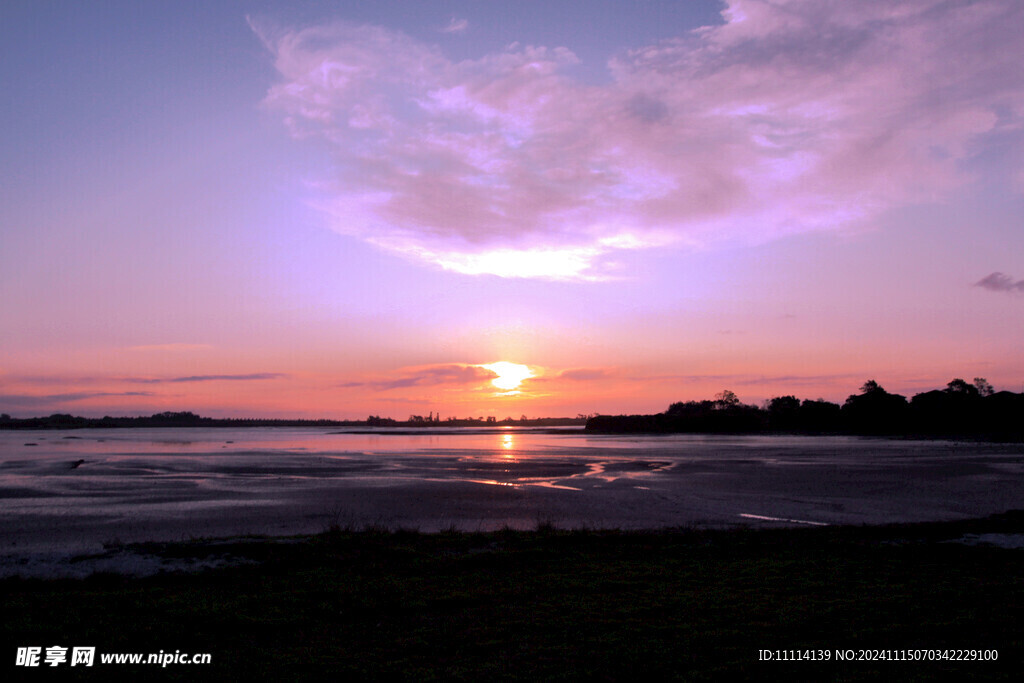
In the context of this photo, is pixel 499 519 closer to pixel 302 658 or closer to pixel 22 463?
pixel 302 658

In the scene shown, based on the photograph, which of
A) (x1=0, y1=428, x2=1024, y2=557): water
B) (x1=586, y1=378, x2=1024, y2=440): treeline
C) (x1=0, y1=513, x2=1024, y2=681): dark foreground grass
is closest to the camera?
(x1=0, y1=513, x2=1024, y2=681): dark foreground grass

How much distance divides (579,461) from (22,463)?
4039 cm

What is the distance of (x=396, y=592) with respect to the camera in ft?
35.5

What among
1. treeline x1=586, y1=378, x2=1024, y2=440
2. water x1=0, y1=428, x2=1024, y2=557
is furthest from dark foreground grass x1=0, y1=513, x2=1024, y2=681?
treeline x1=586, y1=378, x2=1024, y2=440

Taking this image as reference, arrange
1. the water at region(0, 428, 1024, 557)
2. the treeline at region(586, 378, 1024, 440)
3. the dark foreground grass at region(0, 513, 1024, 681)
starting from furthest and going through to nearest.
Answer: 1. the treeline at region(586, 378, 1024, 440)
2. the water at region(0, 428, 1024, 557)
3. the dark foreground grass at region(0, 513, 1024, 681)

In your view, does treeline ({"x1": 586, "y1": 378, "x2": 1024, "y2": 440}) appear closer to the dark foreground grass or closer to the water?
the water

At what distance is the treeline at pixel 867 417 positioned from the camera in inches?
4862

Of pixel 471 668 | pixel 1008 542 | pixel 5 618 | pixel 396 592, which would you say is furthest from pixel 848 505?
pixel 5 618

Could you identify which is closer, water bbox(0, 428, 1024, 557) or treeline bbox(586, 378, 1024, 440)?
water bbox(0, 428, 1024, 557)

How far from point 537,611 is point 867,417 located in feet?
506

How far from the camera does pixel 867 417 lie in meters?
142

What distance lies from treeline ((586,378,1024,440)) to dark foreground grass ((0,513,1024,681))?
12408 cm

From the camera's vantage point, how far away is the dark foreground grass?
7312mm

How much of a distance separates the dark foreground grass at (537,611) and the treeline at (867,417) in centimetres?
12408
